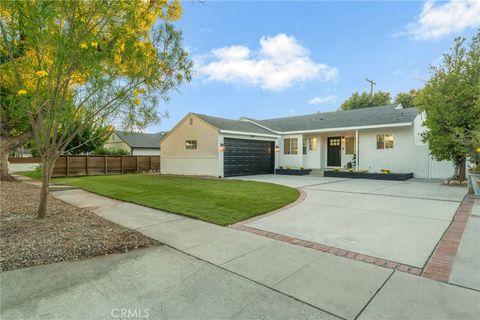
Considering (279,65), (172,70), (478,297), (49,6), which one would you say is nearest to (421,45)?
(279,65)

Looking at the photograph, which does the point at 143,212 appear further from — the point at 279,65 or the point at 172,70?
the point at 279,65

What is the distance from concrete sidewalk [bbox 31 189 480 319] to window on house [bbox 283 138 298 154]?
13.7m

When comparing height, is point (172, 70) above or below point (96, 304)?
above

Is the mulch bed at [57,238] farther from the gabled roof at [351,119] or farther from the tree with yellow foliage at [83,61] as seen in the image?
the gabled roof at [351,119]

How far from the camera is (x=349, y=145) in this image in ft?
56.4

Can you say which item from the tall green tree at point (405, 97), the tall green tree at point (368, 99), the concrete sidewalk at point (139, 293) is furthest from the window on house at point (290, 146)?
the tall green tree at point (405, 97)

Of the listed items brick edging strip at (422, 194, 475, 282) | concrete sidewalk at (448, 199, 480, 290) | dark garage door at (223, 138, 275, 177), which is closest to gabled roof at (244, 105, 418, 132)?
dark garage door at (223, 138, 275, 177)

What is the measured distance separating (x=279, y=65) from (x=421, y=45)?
9255 mm

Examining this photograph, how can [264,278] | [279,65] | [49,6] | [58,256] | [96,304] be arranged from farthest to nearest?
[279,65], [49,6], [58,256], [264,278], [96,304]

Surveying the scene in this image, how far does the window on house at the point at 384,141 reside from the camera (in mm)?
14812

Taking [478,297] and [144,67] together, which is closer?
[478,297]

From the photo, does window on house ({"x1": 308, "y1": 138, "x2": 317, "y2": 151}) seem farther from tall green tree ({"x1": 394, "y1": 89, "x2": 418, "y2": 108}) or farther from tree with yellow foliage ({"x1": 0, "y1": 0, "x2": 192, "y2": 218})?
tall green tree ({"x1": 394, "y1": 89, "x2": 418, "y2": 108})

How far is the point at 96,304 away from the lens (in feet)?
8.48

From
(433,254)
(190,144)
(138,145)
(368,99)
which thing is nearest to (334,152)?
(190,144)
